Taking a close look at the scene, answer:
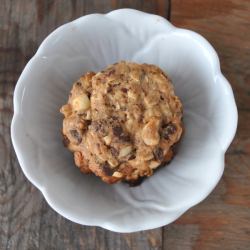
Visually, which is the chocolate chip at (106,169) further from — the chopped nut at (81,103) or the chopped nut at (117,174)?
the chopped nut at (81,103)

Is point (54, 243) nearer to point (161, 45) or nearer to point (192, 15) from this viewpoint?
point (161, 45)

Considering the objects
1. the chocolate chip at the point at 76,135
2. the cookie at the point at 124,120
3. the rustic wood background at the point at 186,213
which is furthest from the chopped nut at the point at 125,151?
the rustic wood background at the point at 186,213

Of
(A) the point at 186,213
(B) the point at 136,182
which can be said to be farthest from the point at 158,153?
(A) the point at 186,213

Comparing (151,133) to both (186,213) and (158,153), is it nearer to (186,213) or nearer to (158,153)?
(158,153)

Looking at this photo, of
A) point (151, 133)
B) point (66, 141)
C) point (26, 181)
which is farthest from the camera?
point (26, 181)

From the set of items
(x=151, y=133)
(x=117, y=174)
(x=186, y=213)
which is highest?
(x=151, y=133)

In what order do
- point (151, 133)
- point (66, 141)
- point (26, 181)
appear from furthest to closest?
point (26, 181) < point (66, 141) < point (151, 133)

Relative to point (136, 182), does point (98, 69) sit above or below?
above

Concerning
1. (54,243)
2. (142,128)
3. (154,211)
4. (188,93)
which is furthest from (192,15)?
(54,243)
